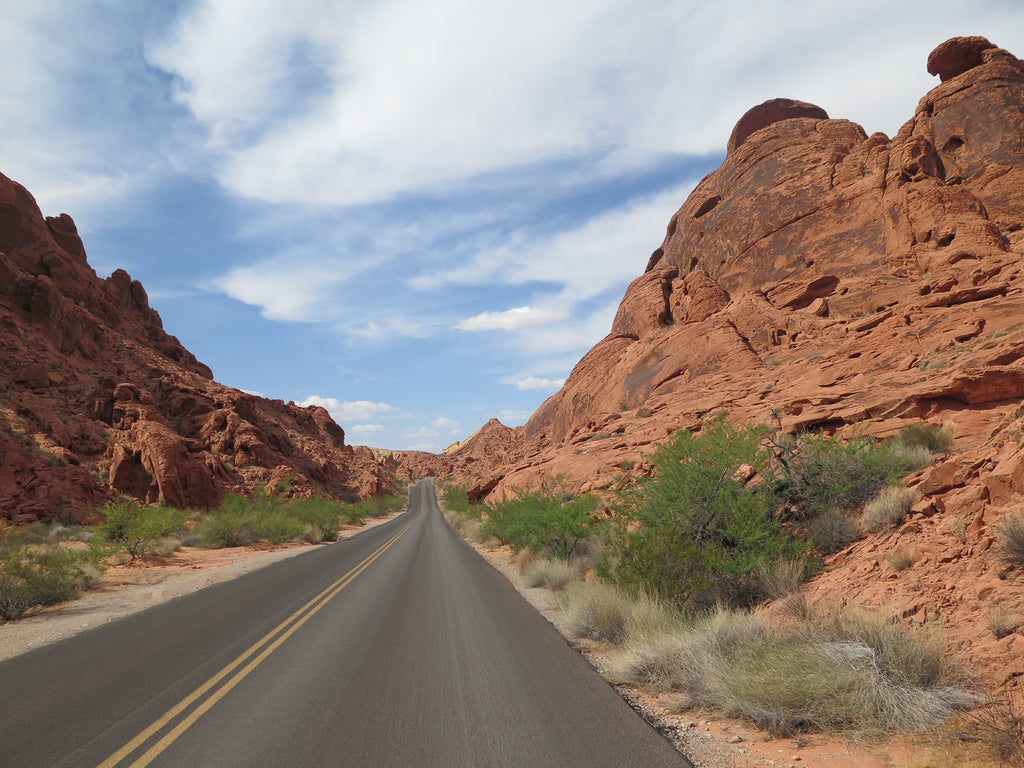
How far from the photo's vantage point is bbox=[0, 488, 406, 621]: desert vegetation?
1055 centimetres

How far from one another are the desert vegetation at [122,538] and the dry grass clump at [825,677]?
1255 cm

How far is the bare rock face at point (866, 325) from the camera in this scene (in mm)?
6148

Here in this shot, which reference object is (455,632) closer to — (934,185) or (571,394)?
(934,185)

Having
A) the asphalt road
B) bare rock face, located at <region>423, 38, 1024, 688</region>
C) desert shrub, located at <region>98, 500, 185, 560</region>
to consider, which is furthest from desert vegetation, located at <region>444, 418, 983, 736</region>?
desert shrub, located at <region>98, 500, 185, 560</region>

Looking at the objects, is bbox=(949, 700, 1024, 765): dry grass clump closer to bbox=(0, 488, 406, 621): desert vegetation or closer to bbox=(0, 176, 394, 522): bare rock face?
bbox=(0, 488, 406, 621): desert vegetation

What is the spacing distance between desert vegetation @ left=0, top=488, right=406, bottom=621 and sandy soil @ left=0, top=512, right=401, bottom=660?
1.41 feet

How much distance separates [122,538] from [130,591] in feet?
23.9

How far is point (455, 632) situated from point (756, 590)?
465 centimetres

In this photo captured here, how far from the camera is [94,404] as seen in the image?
34656 mm

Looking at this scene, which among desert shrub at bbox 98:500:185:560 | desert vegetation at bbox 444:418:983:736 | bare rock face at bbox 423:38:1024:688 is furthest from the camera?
desert shrub at bbox 98:500:185:560

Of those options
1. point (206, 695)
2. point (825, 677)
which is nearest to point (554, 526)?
point (206, 695)

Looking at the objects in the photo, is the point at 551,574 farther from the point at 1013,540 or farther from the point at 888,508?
the point at 1013,540

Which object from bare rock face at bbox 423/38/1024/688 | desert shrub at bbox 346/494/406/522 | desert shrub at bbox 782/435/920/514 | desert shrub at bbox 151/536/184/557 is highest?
bare rock face at bbox 423/38/1024/688

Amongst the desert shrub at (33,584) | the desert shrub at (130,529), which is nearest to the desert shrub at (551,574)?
the desert shrub at (33,584)
